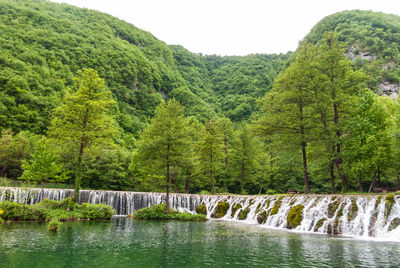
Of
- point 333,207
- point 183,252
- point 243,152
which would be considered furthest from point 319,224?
point 243,152

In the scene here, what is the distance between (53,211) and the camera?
2272 cm

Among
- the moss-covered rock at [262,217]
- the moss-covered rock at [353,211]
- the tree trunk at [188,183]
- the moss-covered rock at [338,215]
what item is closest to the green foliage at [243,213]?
the moss-covered rock at [262,217]

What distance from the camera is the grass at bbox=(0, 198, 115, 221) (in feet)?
67.1

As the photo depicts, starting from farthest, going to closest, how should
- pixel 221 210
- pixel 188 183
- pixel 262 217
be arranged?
pixel 188 183 < pixel 221 210 < pixel 262 217

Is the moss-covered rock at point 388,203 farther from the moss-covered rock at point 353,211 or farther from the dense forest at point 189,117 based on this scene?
the dense forest at point 189,117

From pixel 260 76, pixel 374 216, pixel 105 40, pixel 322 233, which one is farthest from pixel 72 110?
pixel 260 76

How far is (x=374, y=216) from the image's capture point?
16812 mm

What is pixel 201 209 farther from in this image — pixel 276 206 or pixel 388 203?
pixel 388 203

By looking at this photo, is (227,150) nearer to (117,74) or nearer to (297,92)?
(297,92)

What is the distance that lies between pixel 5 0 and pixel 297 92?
12092cm

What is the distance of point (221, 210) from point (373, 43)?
9499 centimetres

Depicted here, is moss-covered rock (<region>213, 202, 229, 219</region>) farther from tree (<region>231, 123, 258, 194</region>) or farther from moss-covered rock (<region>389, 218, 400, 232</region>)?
moss-covered rock (<region>389, 218, 400, 232</region>)

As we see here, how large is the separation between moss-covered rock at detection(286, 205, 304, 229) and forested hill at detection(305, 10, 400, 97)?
222 feet

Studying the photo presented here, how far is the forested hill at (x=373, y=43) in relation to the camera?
7762 cm
